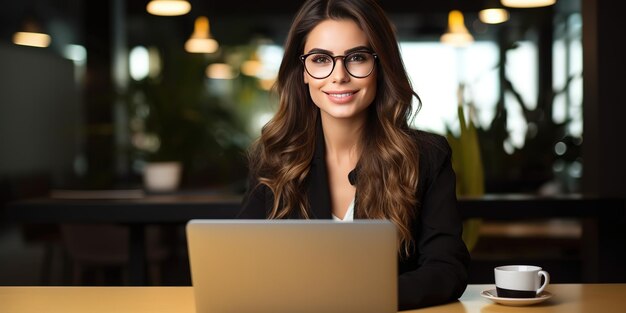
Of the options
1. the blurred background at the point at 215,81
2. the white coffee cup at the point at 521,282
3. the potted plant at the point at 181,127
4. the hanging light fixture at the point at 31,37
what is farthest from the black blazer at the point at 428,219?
the hanging light fixture at the point at 31,37

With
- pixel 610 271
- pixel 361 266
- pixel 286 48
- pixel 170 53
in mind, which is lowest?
pixel 610 271

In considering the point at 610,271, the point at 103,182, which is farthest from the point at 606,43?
the point at 103,182

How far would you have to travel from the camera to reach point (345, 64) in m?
2.25

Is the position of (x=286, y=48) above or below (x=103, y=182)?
above

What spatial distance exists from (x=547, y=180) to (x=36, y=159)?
481 cm

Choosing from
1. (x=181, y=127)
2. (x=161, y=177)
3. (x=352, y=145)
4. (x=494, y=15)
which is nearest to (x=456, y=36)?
(x=494, y=15)

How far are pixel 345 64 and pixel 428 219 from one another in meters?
0.47

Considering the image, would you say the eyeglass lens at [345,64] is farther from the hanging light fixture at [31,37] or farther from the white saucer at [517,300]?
the hanging light fixture at [31,37]

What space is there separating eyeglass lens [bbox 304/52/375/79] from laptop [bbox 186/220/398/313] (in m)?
0.89

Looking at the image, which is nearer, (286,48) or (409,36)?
(286,48)

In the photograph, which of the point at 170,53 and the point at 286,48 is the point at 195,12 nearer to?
the point at 170,53

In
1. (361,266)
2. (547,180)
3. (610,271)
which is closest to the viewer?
(361,266)

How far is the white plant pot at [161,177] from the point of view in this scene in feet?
15.9

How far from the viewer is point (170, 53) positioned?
8562 mm
